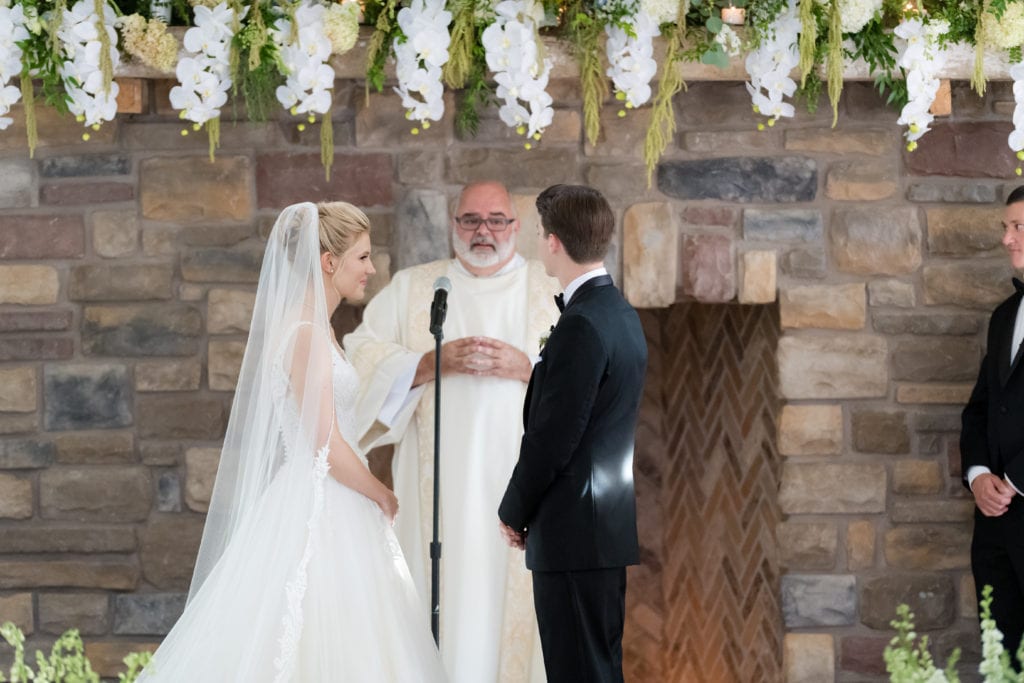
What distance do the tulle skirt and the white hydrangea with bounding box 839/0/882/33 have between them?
2161 mm

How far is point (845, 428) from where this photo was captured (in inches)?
187

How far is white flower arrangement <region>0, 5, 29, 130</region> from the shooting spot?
421cm

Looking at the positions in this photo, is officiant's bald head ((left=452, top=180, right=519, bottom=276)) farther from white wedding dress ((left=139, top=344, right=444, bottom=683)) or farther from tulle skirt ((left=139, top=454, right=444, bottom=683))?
tulle skirt ((left=139, top=454, right=444, bottom=683))

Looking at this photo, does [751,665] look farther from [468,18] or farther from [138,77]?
[138,77]

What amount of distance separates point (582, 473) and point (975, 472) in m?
1.67

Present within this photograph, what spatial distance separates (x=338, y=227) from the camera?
3691 millimetres

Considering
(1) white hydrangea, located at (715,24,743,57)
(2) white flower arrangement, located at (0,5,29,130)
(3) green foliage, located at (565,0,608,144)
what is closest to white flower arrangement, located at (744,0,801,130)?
(1) white hydrangea, located at (715,24,743,57)

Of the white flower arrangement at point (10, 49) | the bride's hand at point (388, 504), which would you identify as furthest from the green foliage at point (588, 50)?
the white flower arrangement at point (10, 49)

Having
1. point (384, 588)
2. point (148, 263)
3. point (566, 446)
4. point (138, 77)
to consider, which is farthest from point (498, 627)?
point (138, 77)

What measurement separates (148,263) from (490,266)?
47.1 inches

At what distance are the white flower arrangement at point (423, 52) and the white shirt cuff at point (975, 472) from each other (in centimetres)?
208

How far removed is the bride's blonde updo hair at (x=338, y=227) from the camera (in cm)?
369

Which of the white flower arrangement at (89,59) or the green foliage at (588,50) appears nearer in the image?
the white flower arrangement at (89,59)

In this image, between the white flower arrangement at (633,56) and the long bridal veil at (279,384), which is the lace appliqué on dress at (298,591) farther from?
the white flower arrangement at (633,56)
